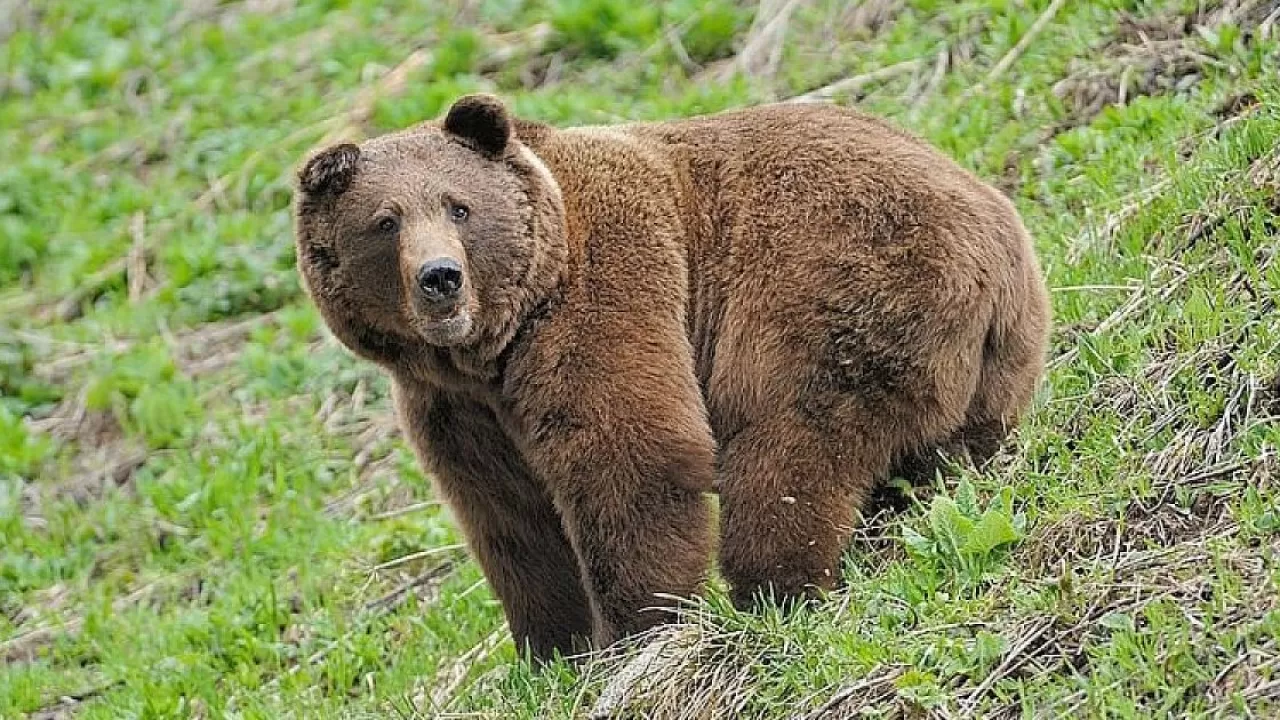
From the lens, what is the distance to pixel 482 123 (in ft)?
20.4

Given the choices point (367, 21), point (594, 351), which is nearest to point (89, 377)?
point (367, 21)

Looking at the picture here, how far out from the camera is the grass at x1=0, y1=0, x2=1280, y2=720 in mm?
5254

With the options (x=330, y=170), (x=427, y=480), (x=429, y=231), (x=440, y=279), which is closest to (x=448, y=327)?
(x=440, y=279)

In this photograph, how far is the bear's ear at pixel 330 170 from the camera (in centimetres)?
611

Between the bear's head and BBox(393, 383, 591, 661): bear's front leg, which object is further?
BBox(393, 383, 591, 661): bear's front leg

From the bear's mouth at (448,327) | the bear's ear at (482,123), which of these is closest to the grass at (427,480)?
the bear's mouth at (448,327)

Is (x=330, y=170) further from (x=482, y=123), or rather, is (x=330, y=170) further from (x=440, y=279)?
(x=440, y=279)

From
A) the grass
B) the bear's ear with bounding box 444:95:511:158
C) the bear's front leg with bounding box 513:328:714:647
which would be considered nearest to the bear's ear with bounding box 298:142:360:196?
the bear's ear with bounding box 444:95:511:158

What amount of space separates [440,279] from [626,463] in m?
0.80

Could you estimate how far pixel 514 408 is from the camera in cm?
604

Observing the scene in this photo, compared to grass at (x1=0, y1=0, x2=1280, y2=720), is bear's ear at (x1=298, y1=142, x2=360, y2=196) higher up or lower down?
higher up

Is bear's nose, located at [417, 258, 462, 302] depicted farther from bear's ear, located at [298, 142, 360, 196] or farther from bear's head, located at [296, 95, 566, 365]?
bear's ear, located at [298, 142, 360, 196]

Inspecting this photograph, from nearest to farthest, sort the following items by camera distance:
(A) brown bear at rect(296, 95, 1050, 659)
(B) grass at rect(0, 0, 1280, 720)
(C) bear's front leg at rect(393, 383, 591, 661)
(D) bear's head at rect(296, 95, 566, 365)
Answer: (B) grass at rect(0, 0, 1280, 720) → (A) brown bear at rect(296, 95, 1050, 659) → (D) bear's head at rect(296, 95, 566, 365) → (C) bear's front leg at rect(393, 383, 591, 661)

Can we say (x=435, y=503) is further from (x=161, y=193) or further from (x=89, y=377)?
(x=161, y=193)
